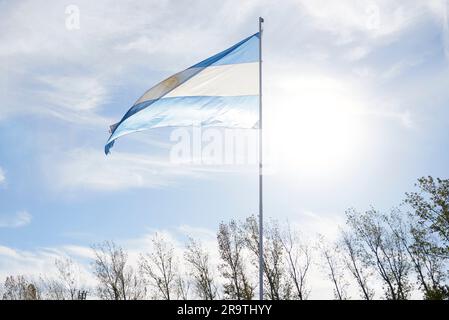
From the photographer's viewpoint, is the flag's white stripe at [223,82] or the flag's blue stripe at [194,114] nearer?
the flag's blue stripe at [194,114]

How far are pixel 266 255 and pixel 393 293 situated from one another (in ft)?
45.6

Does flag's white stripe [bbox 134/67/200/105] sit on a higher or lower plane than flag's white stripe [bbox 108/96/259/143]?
higher

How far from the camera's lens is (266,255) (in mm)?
45312

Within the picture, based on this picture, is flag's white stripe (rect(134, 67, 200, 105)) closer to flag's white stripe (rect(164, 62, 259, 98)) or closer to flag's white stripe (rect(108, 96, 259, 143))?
flag's white stripe (rect(164, 62, 259, 98))

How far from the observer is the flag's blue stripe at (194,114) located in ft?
39.8

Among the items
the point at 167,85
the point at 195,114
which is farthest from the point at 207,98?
the point at 167,85

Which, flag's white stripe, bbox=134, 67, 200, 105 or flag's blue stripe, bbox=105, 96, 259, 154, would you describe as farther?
flag's white stripe, bbox=134, 67, 200, 105

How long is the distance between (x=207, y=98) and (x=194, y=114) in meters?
0.67

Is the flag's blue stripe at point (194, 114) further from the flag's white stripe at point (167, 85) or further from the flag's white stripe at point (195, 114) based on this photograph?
the flag's white stripe at point (167, 85)

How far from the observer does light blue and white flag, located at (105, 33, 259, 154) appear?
12219 mm

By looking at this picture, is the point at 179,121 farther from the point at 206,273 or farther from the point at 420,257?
the point at 206,273

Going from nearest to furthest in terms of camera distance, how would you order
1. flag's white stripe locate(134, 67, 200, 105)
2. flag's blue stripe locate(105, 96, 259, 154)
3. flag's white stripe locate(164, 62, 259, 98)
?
flag's blue stripe locate(105, 96, 259, 154) → flag's white stripe locate(164, 62, 259, 98) → flag's white stripe locate(134, 67, 200, 105)

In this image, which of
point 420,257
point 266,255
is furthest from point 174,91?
point 266,255
